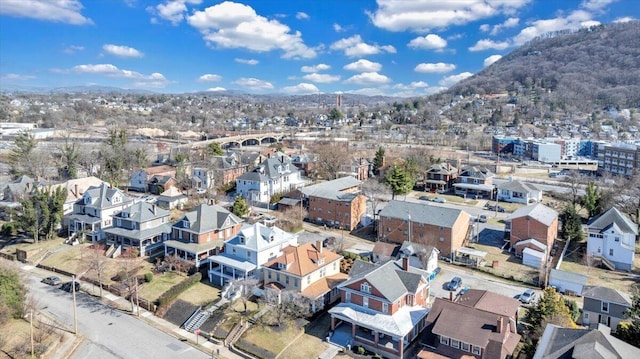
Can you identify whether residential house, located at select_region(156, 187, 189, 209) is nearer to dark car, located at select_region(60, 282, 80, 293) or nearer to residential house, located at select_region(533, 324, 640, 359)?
dark car, located at select_region(60, 282, 80, 293)

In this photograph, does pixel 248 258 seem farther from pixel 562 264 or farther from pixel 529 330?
pixel 562 264

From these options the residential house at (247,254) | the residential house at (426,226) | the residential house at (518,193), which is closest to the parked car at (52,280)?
the residential house at (247,254)

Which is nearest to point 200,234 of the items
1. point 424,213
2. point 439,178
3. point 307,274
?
point 307,274

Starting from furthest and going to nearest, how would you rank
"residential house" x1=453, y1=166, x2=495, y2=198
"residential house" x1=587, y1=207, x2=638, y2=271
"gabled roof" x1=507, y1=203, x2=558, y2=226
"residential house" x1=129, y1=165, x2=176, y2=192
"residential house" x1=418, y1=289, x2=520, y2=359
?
"residential house" x1=129, y1=165, x2=176, y2=192
"residential house" x1=453, y1=166, x2=495, y2=198
"gabled roof" x1=507, y1=203, x2=558, y2=226
"residential house" x1=587, y1=207, x2=638, y2=271
"residential house" x1=418, y1=289, x2=520, y2=359

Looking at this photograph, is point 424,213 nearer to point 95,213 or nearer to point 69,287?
point 69,287

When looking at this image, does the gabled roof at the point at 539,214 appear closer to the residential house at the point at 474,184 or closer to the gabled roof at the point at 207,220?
the residential house at the point at 474,184

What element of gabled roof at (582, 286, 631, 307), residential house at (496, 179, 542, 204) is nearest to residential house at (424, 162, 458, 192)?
residential house at (496, 179, 542, 204)
